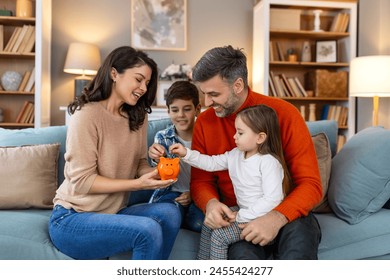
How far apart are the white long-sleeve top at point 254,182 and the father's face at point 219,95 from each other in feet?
0.55

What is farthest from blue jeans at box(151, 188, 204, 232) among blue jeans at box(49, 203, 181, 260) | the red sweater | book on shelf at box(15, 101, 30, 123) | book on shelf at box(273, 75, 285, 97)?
book on shelf at box(273, 75, 285, 97)

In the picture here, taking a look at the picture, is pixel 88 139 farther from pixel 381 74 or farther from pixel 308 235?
pixel 381 74

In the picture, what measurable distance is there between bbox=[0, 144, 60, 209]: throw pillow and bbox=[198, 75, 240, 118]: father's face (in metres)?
0.81

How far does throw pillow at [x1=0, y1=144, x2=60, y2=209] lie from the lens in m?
1.97

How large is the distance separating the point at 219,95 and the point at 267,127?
23cm

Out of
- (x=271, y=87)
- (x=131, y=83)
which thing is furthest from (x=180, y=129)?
(x=271, y=87)

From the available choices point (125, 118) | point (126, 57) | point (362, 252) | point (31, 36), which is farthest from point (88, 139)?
point (31, 36)

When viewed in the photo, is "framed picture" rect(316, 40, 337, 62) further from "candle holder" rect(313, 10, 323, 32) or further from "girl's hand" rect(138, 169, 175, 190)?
"girl's hand" rect(138, 169, 175, 190)

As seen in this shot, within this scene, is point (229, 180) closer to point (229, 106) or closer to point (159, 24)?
point (229, 106)

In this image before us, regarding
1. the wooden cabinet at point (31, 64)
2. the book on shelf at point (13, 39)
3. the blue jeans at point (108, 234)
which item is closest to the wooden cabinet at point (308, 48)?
the wooden cabinet at point (31, 64)

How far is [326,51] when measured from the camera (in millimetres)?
4719

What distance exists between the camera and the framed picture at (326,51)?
4691 mm

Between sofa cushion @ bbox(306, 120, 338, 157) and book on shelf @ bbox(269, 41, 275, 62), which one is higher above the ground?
book on shelf @ bbox(269, 41, 275, 62)

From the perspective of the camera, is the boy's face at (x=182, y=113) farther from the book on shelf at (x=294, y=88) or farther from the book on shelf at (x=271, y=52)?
the book on shelf at (x=294, y=88)
